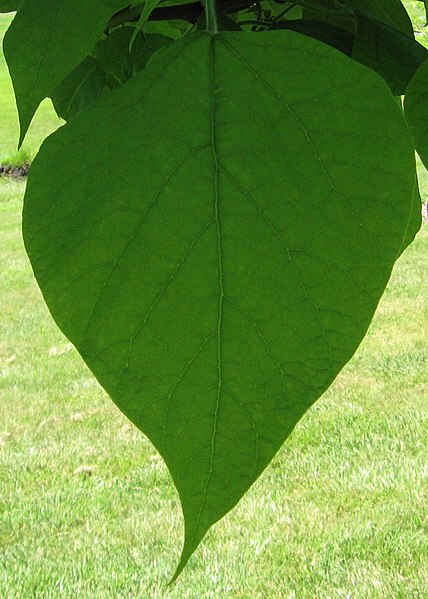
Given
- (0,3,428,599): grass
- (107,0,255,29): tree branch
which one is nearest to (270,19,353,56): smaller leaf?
(107,0,255,29): tree branch

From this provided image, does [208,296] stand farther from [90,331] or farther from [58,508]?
[58,508]

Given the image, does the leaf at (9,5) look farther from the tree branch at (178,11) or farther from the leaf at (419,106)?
the leaf at (419,106)

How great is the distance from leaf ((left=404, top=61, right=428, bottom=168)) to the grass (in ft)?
5.90

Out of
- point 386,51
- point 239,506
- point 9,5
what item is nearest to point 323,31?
point 386,51

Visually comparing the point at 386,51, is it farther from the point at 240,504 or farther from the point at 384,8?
the point at 240,504

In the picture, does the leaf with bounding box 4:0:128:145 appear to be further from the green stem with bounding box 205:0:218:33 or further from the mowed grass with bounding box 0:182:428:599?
the mowed grass with bounding box 0:182:428:599

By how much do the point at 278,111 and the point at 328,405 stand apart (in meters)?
2.68

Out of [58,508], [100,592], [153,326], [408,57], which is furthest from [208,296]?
[58,508]

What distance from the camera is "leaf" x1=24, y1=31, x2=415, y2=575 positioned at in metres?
0.21

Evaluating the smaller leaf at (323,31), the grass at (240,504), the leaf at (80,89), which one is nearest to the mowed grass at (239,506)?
the grass at (240,504)

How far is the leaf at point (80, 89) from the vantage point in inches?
17.1

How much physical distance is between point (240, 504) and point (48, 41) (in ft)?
7.37

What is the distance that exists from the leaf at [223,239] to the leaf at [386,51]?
0.31 ft

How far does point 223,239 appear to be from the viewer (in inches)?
8.7
